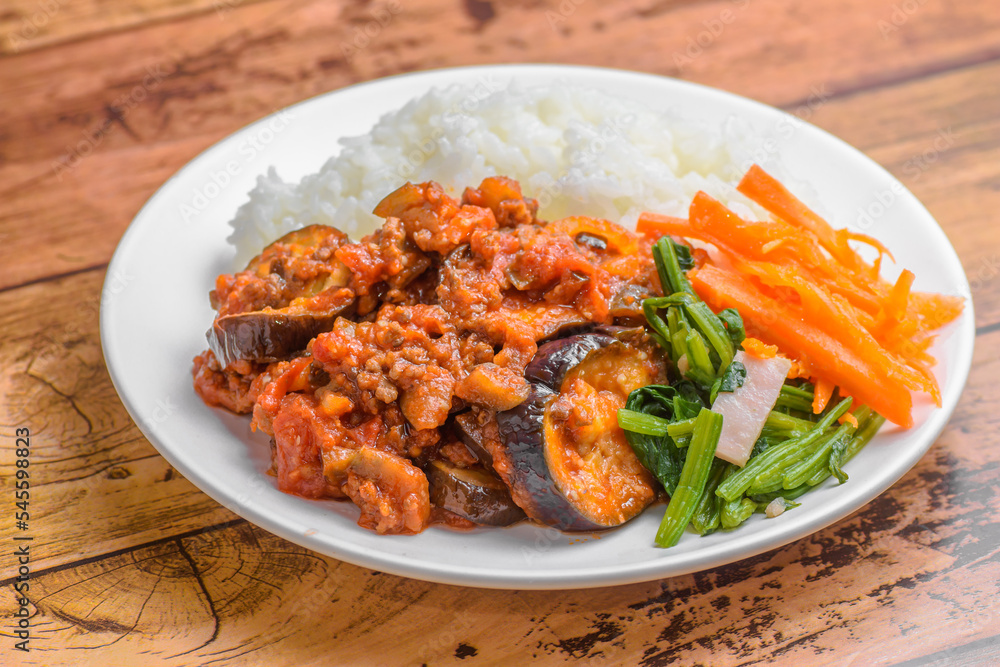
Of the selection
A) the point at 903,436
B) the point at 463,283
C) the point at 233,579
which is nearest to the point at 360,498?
the point at 233,579

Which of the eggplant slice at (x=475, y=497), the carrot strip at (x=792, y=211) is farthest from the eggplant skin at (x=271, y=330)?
the carrot strip at (x=792, y=211)

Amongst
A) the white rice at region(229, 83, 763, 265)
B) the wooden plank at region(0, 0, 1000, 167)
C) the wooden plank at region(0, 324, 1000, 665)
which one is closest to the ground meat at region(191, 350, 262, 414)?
the wooden plank at region(0, 324, 1000, 665)

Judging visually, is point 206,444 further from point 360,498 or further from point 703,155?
point 703,155

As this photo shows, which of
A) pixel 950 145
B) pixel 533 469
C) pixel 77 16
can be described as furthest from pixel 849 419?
pixel 77 16

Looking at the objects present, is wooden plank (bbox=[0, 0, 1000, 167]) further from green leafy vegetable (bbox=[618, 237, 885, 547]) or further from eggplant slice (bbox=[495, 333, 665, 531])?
eggplant slice (bbox=[495, 333, 665, 531])

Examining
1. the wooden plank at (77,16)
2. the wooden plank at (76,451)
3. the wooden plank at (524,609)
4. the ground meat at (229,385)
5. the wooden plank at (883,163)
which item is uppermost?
the wooden plank at (77,16)

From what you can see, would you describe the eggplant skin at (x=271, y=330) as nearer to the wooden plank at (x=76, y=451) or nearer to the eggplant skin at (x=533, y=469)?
the wooden plank at (x=76, y=451)
